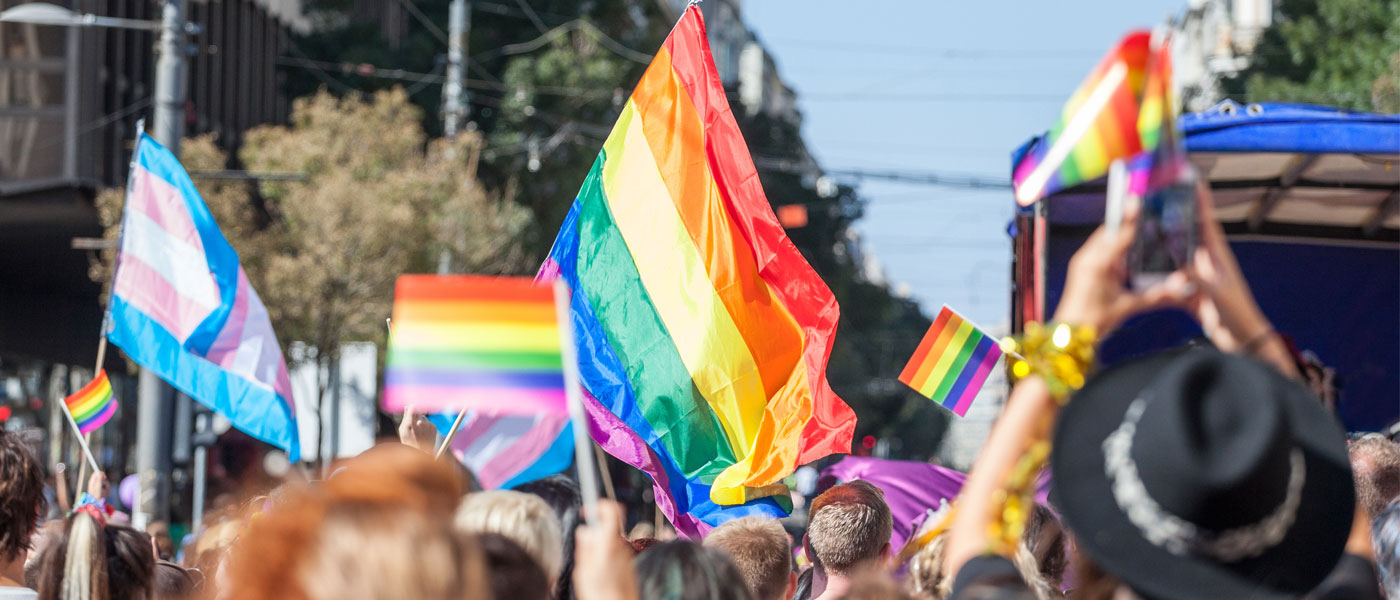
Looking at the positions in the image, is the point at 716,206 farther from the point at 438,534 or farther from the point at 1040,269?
the point at 438,534

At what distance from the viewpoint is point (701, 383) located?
612cm

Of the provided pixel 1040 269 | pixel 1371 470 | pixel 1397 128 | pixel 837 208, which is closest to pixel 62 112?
pixel 1040 269

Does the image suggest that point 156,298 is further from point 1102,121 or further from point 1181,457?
point 1181,457

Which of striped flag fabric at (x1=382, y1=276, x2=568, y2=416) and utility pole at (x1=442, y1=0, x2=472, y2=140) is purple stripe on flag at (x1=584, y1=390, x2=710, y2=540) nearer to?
striped flag fabric at (x1=382, y1=276, x2=568, y2=416)

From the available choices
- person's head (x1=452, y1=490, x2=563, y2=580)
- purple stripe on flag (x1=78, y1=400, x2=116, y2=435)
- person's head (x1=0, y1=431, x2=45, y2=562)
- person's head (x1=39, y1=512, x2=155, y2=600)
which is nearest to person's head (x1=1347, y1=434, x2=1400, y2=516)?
person's head (x1=452, y1=490, x2=563, y2=580)

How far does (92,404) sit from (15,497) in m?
3.71

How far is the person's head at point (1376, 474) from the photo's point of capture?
4852 mm

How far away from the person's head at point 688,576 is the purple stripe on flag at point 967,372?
157 inches

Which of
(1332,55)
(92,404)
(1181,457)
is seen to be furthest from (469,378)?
(1332,55)

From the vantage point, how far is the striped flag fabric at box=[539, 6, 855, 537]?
6.11 metres

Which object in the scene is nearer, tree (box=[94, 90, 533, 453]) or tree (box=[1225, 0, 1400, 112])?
tree (box=[94, 90, 533, 453])

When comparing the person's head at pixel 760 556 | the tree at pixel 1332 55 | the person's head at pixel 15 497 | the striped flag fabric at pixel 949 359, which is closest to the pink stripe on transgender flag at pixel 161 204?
the striped flag fabric at pixel 949 359

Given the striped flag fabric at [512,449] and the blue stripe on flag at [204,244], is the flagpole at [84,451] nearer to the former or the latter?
the blue stripe on flag at [204,244]

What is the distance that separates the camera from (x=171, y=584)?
4.68 m
